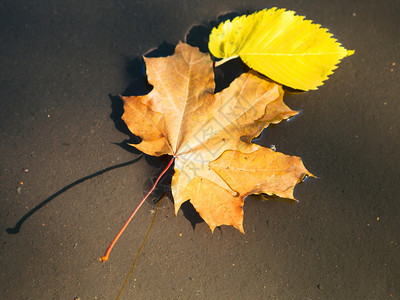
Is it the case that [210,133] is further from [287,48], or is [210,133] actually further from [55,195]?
[55,195]

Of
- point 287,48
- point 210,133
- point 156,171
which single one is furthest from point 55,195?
point 287,48

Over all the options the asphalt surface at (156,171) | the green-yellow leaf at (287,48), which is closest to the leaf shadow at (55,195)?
the asphalt surface at (156,171)

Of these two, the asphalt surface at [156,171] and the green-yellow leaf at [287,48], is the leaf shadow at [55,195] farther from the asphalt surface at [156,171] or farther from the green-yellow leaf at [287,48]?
the green-yellow leaf at [287,48]

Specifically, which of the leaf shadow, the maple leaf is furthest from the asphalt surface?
the maple leaf

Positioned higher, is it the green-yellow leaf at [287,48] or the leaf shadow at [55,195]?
the green-yellow leaf at [287,48]

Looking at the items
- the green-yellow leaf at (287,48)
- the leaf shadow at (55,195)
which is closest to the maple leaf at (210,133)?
the green-yellow leaf at (287,48)

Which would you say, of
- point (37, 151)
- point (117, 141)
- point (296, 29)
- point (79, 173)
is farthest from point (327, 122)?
point (37, 151)

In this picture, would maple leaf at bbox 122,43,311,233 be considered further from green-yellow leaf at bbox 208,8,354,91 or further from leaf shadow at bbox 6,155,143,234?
leaf shadow at bbox 6,155,143,234

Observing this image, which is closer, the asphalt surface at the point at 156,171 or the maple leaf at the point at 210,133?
the maple leaf at the point at 210,133
